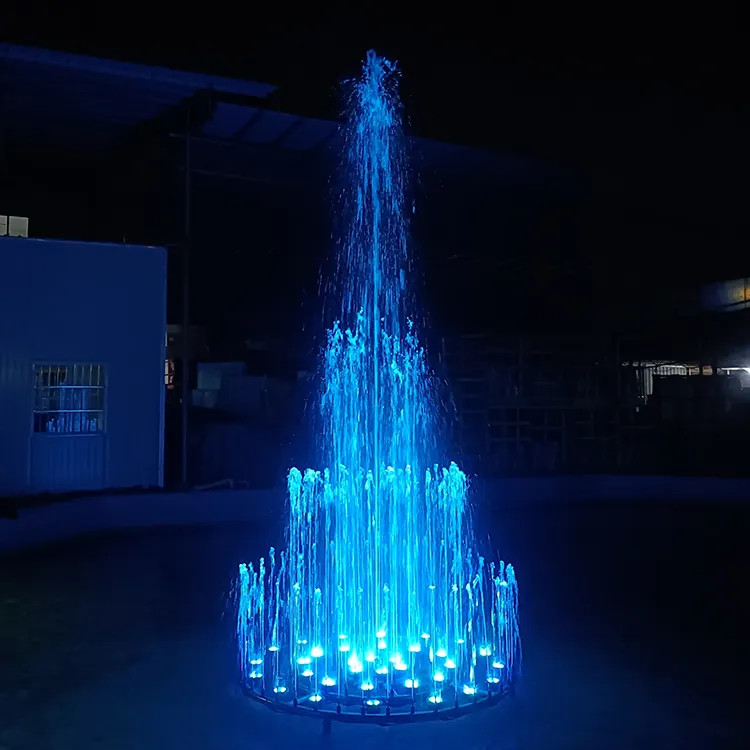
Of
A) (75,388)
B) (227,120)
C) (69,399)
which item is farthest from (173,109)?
(69,399)

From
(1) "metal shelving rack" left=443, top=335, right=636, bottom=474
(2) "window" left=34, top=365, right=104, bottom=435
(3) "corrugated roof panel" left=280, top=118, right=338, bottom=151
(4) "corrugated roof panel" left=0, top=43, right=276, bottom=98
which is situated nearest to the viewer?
(4) "corrugated roof panel" left=0, top=43, right=276, bottom=98

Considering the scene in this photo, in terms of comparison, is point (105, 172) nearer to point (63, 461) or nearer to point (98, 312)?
point (98, 312)

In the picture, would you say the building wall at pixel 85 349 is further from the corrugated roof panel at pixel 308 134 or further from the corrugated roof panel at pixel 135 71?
the corrugated roof panel at pixel 308 134

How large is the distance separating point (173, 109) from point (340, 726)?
11.4m

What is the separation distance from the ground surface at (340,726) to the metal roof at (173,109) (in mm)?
6653

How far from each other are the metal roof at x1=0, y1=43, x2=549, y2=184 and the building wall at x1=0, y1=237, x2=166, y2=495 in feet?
8.00

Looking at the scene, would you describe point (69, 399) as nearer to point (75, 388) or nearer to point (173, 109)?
point (75, 388)

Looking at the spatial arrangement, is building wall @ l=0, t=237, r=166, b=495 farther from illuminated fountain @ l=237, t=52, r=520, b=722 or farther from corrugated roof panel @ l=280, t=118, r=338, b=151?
corrugated roof panel @ l=280, t=118, r=338, b=151

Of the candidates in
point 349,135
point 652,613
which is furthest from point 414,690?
point 349,135

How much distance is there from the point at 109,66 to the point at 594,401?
37.8 feet

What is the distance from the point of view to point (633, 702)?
15.2 ft

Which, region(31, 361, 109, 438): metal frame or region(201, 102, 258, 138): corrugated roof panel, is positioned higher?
region(201, 102, 258, 138): corrugated roof panel

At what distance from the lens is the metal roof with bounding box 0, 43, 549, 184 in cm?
1173

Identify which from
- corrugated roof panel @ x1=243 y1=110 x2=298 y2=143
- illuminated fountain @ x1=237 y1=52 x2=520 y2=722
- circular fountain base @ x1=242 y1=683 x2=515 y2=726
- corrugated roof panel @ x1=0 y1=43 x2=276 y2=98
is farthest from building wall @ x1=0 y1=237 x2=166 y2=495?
circular fountain base @ x1=242 y1=683 x2=515 y2=726
